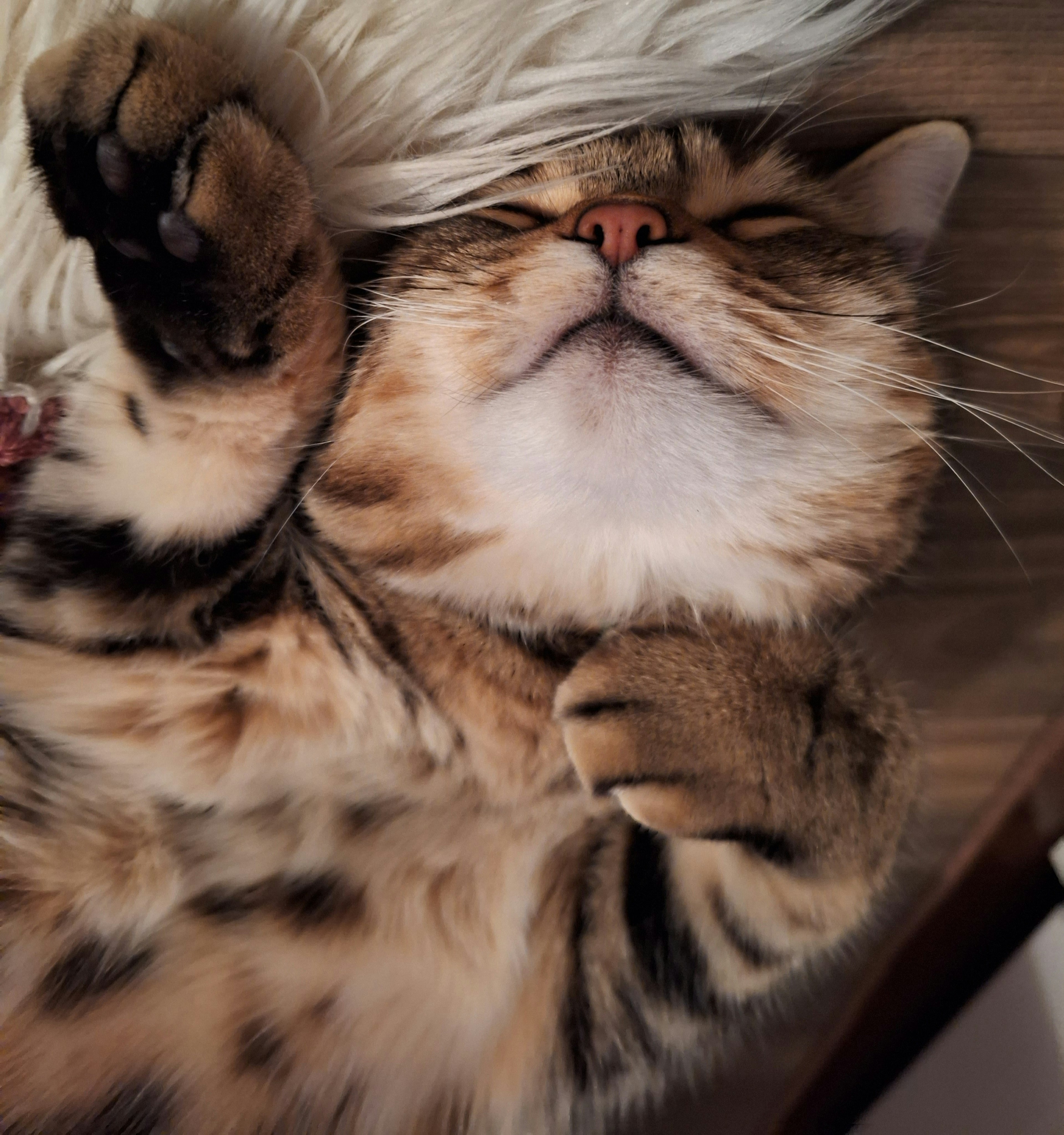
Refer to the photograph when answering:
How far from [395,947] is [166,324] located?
57cm

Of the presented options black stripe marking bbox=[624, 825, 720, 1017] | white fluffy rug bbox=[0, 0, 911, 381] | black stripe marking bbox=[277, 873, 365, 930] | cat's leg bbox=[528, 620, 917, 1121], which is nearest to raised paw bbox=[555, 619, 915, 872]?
cat's leg bbox=[528, 620, 917, 1121]

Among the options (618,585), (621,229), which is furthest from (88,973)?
(621,229)

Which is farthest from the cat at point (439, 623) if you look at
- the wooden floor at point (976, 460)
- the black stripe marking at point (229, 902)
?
the wooden floor at point (976, 460)

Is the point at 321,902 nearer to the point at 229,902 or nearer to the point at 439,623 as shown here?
Result: the point at 229,902

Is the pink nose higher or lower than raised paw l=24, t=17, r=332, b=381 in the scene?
lower

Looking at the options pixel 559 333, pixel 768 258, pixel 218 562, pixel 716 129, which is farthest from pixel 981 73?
pixel 218 562

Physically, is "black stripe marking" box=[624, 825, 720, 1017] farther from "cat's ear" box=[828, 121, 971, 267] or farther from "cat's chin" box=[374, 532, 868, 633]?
"cat's ear" box=[828, 121, 971, 267]

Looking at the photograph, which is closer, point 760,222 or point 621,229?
point 621,229

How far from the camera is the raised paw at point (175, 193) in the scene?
1.79 feet

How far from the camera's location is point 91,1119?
66cm

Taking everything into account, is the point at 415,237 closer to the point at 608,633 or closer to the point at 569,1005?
the point at 608,633

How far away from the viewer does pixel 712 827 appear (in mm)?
667

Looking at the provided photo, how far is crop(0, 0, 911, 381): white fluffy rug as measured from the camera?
718mm

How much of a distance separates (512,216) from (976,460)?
65 centimetres
